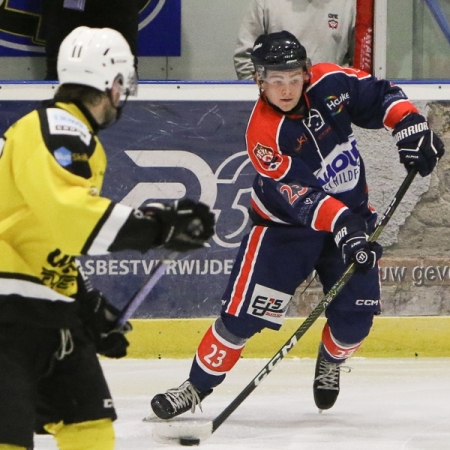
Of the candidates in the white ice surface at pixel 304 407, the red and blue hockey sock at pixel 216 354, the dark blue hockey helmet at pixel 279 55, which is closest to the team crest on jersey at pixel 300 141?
the dark blue hockey helmet at pixel 279 55

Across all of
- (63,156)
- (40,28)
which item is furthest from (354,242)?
(40,28)

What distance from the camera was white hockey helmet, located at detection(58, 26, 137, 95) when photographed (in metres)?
2.33

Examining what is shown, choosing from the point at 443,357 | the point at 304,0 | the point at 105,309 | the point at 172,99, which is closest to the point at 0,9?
the point at 172,99

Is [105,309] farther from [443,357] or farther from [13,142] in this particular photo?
[443,357]

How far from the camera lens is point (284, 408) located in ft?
12.8

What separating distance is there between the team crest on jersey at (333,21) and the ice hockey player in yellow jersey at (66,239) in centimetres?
243

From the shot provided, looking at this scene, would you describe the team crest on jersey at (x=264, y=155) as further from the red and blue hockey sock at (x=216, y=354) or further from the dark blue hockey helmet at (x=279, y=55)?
the red and blue hockey sock at (x=216, y=354)

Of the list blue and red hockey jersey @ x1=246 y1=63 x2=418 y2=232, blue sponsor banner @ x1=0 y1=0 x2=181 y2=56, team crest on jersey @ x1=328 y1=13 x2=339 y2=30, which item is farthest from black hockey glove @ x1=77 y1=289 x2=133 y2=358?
blue sponsor banner @ x1=0 y1=0 x2=181 y2=56

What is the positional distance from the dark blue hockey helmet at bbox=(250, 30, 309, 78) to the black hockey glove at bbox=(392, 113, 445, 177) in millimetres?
381

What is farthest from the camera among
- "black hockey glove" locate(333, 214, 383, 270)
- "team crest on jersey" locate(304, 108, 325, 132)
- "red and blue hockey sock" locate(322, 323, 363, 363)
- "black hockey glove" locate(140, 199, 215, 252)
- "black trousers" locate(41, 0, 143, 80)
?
"black trousers" locate(41, 0, 143, 80)

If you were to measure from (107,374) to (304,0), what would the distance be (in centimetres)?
176

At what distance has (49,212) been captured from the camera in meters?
2.14

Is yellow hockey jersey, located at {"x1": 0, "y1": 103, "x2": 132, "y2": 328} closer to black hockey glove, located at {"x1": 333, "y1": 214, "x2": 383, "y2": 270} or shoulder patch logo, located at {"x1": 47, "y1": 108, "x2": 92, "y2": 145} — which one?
shoulder patch logo, located at {"x1": 47, "y1": 108, "x2": 92, "y2": 145}

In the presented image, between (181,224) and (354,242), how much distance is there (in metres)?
1.15
